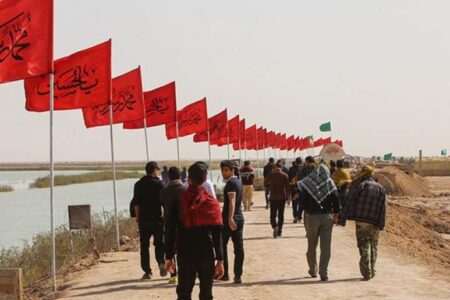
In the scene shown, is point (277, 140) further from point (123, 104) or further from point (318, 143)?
point (123, 104)

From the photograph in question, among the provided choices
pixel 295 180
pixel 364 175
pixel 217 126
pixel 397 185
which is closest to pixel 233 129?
pixel 217 126

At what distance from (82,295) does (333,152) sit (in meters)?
14.8

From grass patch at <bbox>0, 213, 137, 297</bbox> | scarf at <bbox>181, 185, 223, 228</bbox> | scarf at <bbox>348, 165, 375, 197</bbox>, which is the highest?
scarf at <bbox>348, 165, 375, 197</bbox>

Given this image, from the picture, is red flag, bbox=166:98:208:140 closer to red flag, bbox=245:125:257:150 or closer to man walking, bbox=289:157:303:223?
man walking, bbox=289:157:303:223

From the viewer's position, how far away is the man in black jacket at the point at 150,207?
11.0 meters

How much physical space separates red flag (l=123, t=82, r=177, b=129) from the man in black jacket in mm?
11378

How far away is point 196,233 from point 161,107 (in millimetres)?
15836

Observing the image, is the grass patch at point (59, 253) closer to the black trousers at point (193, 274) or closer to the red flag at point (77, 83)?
the red flag at point (77, 83)

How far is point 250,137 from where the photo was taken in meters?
46.5

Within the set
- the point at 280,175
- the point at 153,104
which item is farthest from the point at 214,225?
the point at 153,104

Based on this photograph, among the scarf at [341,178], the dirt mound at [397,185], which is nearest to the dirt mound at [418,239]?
the scarf at [341,178]

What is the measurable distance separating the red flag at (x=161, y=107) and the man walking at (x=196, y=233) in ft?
50.7

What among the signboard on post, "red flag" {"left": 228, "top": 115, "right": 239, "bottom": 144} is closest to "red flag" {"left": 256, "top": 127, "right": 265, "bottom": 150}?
"red flag" {"left": 228, "top": 115, "right": 239, "bottom": 144}

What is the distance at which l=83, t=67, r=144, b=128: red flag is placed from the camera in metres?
17.9
